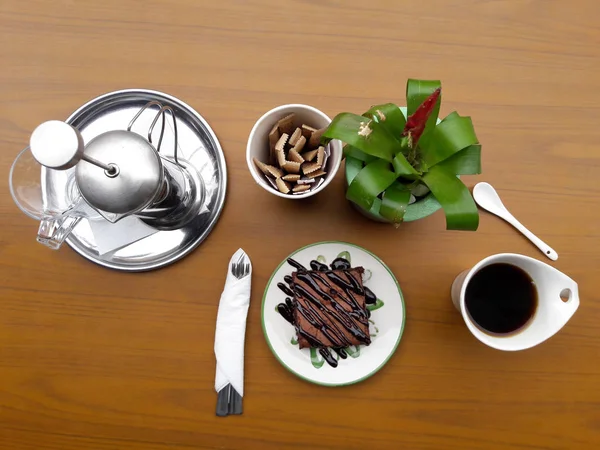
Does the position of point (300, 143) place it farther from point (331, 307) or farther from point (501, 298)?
point (501, 298)

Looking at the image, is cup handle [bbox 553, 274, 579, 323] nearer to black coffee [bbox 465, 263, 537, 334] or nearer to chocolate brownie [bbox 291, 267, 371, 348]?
black coffee [bbox 465, 263, 537, 334]

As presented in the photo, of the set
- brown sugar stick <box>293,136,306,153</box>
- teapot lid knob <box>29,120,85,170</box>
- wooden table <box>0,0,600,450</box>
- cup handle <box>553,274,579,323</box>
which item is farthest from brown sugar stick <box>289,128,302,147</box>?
cup handle <box>553,274,579,323</box>

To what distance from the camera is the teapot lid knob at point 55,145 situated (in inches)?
16.6

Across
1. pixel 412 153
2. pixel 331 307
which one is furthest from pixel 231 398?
pixel 412 153

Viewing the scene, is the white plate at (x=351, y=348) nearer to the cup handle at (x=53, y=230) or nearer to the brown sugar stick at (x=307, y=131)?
the brown sugar stick at (x=307, y=131)

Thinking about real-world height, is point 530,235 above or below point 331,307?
above

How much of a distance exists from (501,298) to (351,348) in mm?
223

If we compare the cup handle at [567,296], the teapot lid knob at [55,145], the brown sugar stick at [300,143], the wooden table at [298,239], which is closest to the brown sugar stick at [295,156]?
the brown sugar stick at [300,143]

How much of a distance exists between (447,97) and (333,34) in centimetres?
20

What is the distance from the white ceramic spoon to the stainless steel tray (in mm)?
380

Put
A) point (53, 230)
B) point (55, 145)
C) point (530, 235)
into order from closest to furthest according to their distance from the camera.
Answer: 1. point (55, 145)
2. point (53, 230)
3. point (530, 235)

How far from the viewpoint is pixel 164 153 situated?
0.67 m

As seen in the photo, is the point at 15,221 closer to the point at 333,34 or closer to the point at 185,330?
the point at 185,330

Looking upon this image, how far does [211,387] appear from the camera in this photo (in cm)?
A: 65
